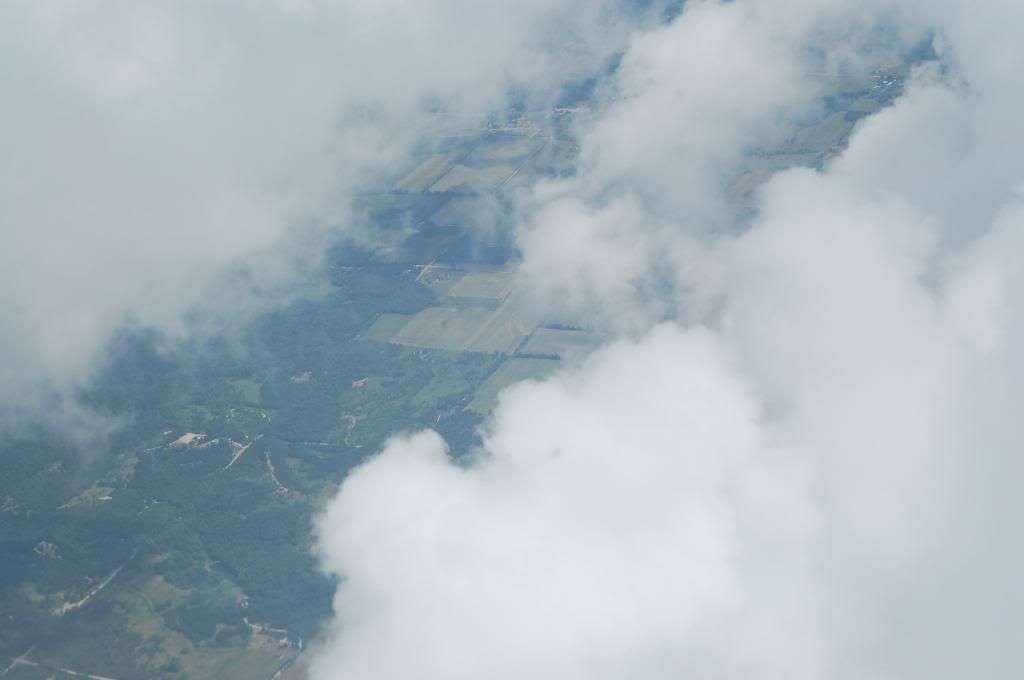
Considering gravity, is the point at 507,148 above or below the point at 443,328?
above

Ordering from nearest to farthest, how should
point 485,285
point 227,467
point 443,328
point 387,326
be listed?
point 227,467, point 443,328, point 387,326, point 485,285

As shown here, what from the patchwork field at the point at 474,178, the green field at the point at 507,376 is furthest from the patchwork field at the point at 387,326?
the patchwork field at the point at 474,178

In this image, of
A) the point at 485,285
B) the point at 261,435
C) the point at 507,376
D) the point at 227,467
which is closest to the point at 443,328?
the point at 485,285

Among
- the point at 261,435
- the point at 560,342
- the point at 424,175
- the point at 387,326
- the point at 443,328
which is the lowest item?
the point at 261,435

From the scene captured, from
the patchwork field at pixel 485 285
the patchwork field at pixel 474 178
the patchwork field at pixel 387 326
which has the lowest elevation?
the patchwork field at pixel 387 326

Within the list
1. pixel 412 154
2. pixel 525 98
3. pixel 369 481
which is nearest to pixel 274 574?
pixel 369 481

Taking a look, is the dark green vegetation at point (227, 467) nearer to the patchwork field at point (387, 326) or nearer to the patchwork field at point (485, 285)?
the patchwork field at point (387, 326)

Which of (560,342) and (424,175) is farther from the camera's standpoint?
(424,175)

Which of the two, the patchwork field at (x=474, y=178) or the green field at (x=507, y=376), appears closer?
the green field at (x=507, y=376)

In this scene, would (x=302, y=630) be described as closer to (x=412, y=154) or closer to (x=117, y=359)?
(x=117, y=359)

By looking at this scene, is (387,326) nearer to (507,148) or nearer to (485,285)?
(485,285)

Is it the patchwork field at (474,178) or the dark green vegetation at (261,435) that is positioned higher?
the patchwork field at (474,178)
